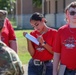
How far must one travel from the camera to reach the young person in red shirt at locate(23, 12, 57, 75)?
5.83 m

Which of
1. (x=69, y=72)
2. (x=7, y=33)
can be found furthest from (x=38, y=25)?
(x=69, y=72)

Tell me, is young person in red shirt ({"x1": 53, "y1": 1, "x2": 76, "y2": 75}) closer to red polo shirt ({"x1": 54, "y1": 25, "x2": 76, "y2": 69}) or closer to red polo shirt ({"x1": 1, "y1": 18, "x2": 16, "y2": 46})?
red polo shirt ({"x1": 54, "y1": 25, "x2": 76, "y2": 69})

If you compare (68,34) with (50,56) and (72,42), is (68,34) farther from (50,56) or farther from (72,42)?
(50,56)

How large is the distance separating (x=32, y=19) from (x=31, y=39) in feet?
1.03

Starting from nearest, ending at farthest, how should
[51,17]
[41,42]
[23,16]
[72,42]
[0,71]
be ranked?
[0,71] → [72,42] → [41,42] → [51,17] → [23,16]

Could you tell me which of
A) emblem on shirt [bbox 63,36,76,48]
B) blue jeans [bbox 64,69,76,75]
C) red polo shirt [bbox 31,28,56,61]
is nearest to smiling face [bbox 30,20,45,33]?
red polo shirt [bbox 31,28,56,61]

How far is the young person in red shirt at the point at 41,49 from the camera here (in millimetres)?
5828

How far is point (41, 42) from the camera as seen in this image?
18.2ft

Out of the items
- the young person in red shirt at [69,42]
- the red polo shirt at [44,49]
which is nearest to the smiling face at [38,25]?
the red polo shirt at [44,49]

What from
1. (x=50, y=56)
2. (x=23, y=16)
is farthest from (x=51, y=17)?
(x=50, y=56)

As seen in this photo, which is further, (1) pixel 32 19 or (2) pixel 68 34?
(1) pixel 32 19

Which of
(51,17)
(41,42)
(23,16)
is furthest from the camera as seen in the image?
(23,16)

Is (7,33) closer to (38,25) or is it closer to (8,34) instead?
(8,34)

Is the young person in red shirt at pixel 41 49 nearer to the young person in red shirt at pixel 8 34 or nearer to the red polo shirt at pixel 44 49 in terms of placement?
the red polo shirt at pixel 44 49
